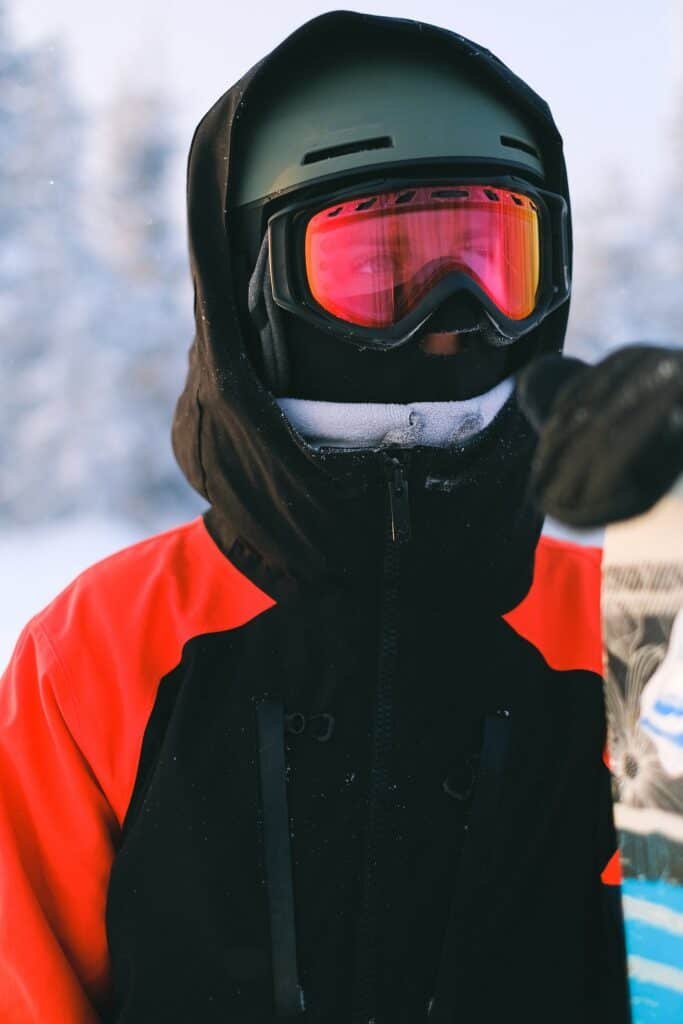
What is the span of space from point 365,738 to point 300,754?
0.10 meters

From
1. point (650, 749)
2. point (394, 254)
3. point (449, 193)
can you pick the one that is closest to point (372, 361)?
point (394, 254)

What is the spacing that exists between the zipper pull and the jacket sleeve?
0.56 meters

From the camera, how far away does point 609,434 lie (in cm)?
97

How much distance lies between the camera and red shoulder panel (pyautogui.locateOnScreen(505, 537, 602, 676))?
1.56 meters

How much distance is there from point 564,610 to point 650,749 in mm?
342

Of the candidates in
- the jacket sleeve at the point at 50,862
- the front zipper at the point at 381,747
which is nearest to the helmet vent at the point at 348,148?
the front zipper at the point at 381,747

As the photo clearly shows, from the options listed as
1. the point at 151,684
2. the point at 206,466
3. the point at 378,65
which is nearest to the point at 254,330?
the point at 206,466

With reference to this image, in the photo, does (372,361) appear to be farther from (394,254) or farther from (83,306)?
(83,306)

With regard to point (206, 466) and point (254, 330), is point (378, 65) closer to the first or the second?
point (254, 330)

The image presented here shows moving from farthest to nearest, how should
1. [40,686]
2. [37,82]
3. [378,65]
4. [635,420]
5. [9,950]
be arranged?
[37,82], [378,65], [40,686], [9,950], [635,420]

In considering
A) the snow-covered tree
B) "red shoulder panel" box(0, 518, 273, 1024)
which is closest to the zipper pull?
"red shoulder panel" box(0, 518, 273, 1024)

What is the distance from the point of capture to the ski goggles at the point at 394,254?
162 centimetres

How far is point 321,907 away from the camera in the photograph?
145 cm

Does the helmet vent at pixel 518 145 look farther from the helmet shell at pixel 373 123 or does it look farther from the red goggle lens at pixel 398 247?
the red goggle lens at pixel 398 247
